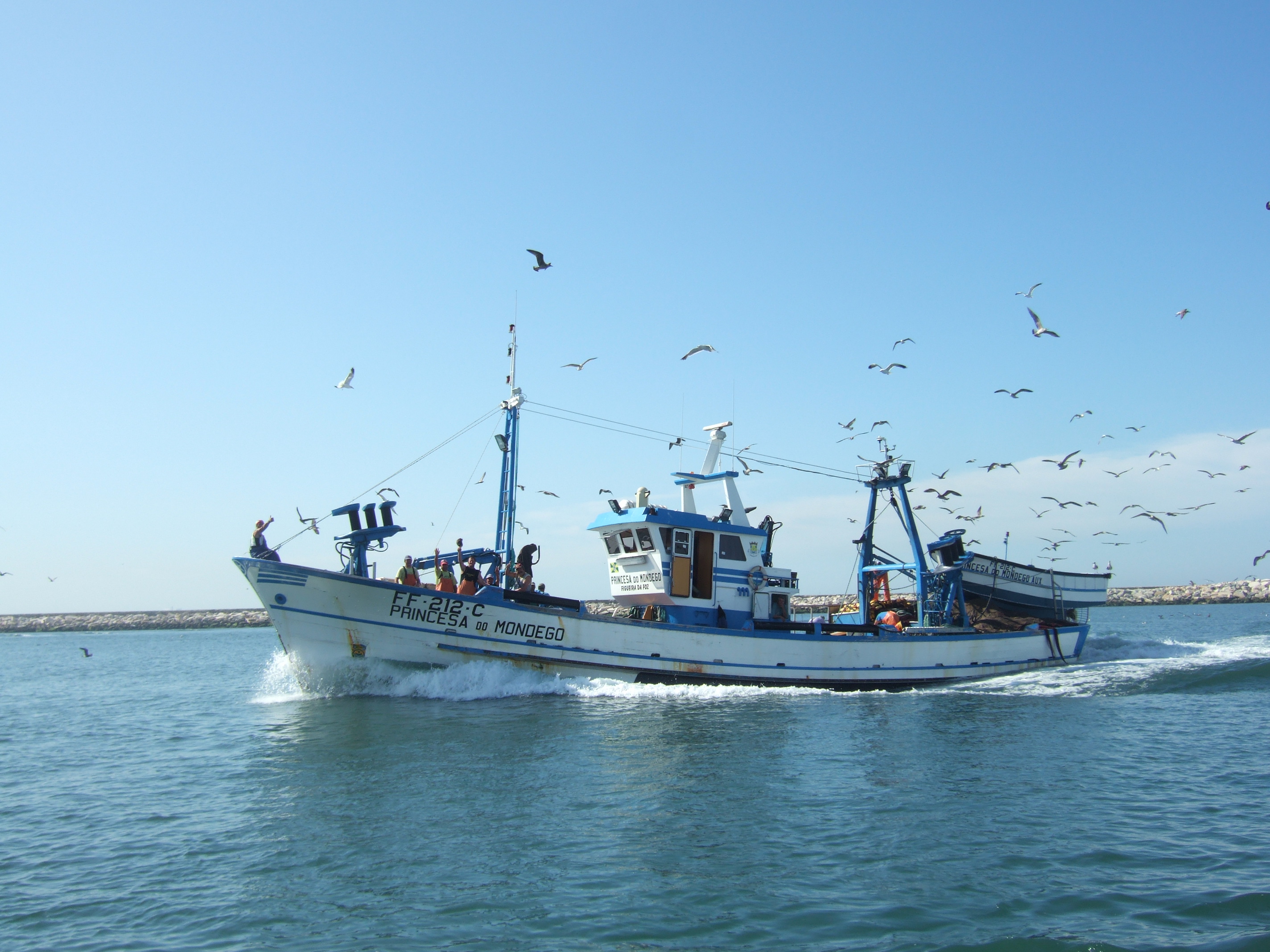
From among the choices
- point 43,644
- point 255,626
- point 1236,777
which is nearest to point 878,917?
point 1236,777

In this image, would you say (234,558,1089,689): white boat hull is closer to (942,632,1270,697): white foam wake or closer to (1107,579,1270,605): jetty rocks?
(942,632,1270,697): white foam wake

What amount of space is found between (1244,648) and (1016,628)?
11065 millimetres

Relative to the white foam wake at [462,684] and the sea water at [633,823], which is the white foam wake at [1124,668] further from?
the white foam wake at [462,684]

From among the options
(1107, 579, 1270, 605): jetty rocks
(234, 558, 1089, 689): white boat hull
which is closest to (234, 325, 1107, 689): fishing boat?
(234, 558, 1089, 689): white boat hull

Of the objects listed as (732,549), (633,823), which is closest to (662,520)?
(732,549)

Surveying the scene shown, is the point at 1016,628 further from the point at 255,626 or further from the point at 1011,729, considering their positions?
the point at 255,626

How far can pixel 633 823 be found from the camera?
9789mm

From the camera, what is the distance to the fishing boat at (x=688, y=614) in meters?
19.0

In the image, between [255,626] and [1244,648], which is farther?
[255,626]

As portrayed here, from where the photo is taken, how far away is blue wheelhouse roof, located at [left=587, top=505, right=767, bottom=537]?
21.3 meters

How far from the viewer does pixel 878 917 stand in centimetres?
701

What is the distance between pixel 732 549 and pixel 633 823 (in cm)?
1344

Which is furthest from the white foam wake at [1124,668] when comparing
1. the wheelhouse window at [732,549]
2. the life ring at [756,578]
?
the wheelhouse window at [732,549]

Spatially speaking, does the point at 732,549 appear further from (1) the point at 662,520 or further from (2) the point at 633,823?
(2) the point at 633,823
